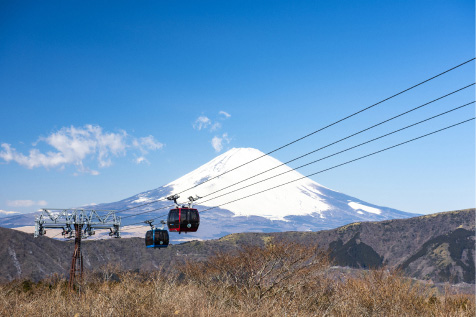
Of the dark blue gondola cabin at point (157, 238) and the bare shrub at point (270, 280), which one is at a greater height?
the dark blue gondola cabin at point (157, 238)

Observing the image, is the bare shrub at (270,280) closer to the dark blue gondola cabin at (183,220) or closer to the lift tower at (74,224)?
the dark blue gondola cabin at (183,220)

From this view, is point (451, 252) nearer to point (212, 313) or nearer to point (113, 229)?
point (113, 229)

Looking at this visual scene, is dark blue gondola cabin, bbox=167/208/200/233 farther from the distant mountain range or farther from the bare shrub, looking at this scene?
the distant mountain range

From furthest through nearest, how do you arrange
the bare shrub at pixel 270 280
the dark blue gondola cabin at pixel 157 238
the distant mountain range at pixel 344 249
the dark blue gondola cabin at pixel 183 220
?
the distant mountain range at pixel 344 249
the dark blue gondola cabin at pixel 157 238
the dark blue gondola cabin at pixel 183 220
the bare shrub at pixel 270 280

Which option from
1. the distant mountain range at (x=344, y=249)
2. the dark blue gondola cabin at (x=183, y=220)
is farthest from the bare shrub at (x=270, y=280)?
the distant mountain range at (x=344, y=249)

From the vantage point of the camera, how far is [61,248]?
12975cm

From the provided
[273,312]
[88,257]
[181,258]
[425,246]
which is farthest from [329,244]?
[273,312]

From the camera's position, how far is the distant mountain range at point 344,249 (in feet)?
372

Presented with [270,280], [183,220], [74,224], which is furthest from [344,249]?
[270,280]

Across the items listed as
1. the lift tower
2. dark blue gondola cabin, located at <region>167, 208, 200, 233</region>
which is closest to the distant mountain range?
the lift tower

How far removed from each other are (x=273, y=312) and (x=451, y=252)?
508 feet

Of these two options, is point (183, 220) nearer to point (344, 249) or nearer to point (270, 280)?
point (270, 280)

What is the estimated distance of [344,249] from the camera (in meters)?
179

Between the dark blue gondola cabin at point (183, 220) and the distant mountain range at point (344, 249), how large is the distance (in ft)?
159
